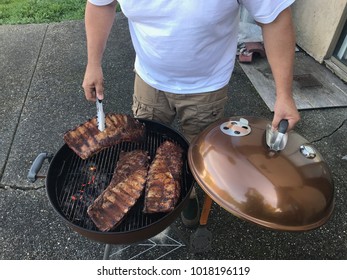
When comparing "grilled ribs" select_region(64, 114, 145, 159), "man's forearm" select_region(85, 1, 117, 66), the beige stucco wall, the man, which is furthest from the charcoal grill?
the beige stucco wall

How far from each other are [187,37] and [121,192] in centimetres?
94

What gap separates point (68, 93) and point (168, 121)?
7.41ft

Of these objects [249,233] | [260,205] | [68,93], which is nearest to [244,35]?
[68,93]

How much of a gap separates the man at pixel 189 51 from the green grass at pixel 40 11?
14.7 ft

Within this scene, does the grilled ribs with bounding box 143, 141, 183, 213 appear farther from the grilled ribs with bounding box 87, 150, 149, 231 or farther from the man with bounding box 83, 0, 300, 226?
the man with bounding box 83, 0, 300, 226

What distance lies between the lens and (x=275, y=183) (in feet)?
4.38

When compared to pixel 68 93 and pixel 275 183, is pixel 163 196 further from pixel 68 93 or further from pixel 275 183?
pixel 68 93

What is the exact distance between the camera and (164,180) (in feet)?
5.83

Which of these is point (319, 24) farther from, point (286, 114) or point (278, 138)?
point (278, 138)

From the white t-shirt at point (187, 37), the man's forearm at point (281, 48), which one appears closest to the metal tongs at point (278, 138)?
the man's forearm at point (281, 48)

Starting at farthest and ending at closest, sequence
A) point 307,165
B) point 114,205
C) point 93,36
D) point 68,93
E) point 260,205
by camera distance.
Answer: point 68,93 → point 93,36 → point 114,205 → point 307,165 → point 260,205

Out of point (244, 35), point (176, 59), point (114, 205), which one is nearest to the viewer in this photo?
point (114, 205)

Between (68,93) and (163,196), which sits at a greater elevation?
(163,196)
